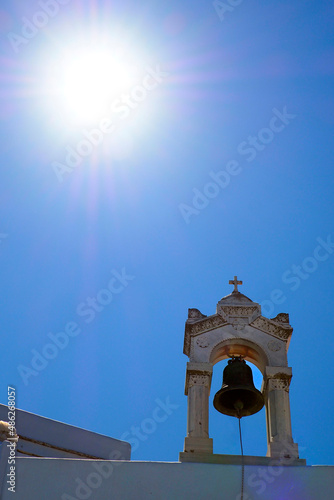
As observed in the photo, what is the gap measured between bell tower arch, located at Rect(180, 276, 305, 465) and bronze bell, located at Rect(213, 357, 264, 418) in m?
0.15

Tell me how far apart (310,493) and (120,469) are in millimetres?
1934

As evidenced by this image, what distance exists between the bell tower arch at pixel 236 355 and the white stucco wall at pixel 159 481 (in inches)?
15.4

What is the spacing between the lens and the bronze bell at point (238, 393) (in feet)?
23.9

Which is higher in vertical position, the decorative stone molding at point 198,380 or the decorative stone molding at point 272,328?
the decorative stone molding at point 272,328

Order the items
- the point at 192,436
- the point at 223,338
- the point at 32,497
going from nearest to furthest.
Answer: the point at 32,497 < the point at 192,436 < the point at 223,338

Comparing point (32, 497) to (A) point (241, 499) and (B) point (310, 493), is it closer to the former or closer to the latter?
(A) point (241, 499)

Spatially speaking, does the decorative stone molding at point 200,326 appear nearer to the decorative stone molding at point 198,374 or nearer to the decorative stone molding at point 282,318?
the decorative stone molding at point 198,374

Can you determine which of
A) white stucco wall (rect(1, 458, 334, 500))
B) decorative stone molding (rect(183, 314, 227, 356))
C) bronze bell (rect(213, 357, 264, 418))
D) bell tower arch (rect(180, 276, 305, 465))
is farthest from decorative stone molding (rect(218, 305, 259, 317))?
white stucco wall (rect(1, 458, 334, 500))

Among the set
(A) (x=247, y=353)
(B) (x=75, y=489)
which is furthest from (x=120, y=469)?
(A) (x=247, y=353)

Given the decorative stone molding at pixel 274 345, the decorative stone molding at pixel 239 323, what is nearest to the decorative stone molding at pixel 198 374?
the decorative stone molding at pixel 239 323

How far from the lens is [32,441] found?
758 cm

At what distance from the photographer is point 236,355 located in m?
7.70

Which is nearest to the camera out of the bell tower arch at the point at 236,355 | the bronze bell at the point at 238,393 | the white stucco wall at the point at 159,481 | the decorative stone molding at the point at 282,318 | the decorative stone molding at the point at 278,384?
the white stucco wall at the point at 159,481

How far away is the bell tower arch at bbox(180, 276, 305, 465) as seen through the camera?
6492 mm
